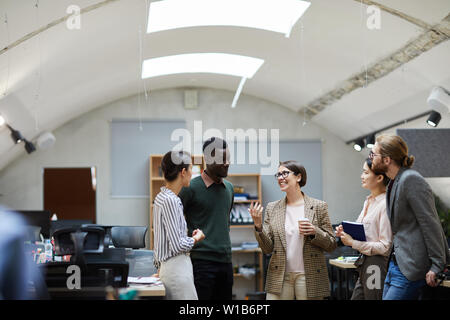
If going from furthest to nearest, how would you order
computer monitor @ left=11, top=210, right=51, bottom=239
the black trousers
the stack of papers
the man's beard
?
computer monitor @ left=11, top=210, right=51, bottom=239
the stack of papers
the black trousers
the man's beard

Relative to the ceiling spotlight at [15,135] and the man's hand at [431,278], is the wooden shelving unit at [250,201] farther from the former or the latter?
the man's hand at [431,278]

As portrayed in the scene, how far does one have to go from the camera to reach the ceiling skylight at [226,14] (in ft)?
18.6

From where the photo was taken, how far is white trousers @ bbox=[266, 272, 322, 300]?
3062mm

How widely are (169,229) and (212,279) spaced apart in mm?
520

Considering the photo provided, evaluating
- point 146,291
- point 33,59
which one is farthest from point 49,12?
point 146,291

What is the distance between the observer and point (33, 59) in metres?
5.55

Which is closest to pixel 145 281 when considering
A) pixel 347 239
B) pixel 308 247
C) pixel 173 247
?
pixel 173 247

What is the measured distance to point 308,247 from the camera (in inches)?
123

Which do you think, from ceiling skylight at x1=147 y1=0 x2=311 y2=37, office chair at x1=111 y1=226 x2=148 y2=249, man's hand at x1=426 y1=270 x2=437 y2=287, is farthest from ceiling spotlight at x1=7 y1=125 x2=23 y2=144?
man's hand at x1=426 y1=270 x2=437 y2=287

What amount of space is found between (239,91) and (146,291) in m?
6.21

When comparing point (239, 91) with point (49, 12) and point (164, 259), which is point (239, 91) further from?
point (164, 259)

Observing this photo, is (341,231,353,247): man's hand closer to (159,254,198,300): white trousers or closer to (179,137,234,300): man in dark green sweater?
(179,137,234,300): man in dark green sweater

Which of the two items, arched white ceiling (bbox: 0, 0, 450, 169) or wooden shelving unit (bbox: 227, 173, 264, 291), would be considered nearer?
arched white ceiling (bbox: 0, 0, 450, 169)

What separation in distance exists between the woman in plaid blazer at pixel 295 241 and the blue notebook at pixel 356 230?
114 millimetres
